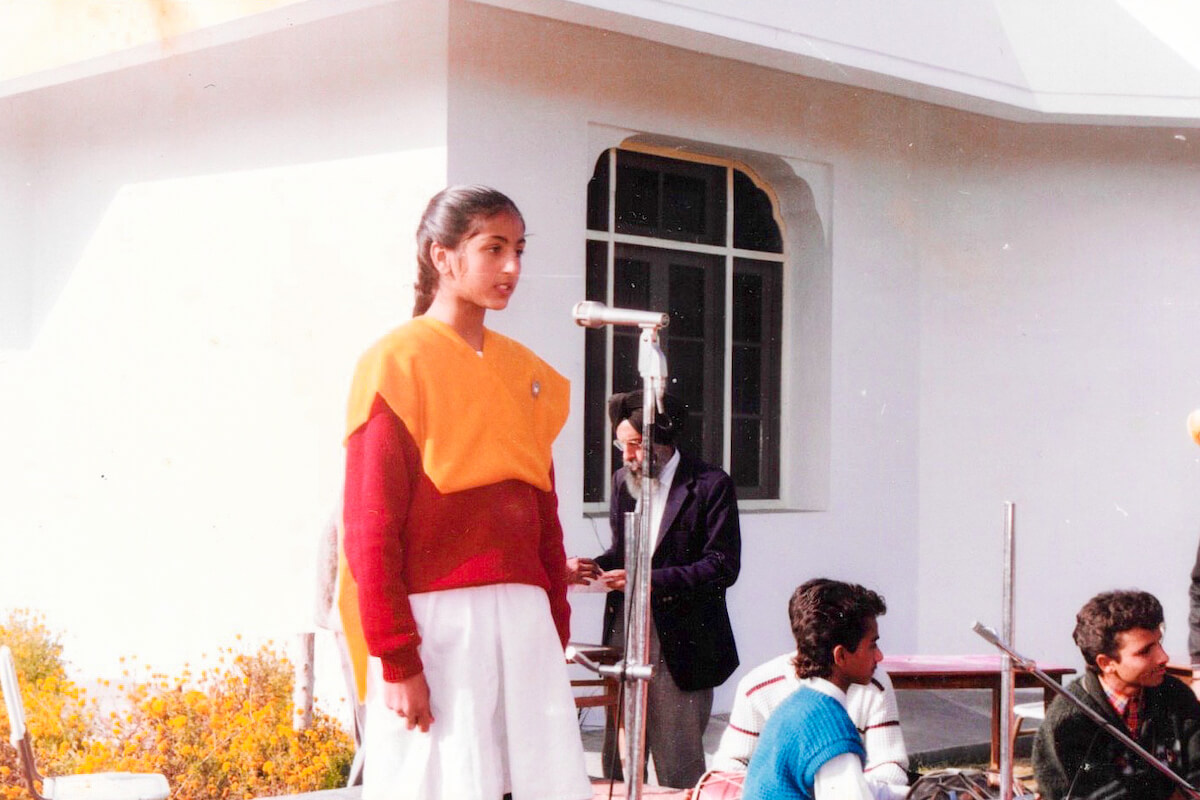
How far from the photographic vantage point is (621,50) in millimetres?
6773


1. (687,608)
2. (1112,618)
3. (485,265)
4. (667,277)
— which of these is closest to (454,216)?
(485,265)

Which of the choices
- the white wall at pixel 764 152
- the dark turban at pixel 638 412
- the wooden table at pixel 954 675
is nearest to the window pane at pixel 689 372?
the white wall at pixel 764 152

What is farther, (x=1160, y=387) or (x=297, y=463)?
(x=1160, y=387)

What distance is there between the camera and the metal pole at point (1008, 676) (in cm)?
300

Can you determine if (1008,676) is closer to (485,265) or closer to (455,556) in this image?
(455,556)

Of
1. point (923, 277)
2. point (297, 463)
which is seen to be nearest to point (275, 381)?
point (297, 463)

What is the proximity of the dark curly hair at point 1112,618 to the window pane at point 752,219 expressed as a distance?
3944 mm

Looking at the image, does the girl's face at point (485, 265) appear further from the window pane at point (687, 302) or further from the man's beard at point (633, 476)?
the window pane at point (687, 302)

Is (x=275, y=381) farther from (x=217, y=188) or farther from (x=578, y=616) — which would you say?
(x=578, y=616)

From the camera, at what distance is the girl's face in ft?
9.16

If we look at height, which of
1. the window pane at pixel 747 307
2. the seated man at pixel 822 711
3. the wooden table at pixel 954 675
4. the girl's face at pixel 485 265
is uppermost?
the window pane at pixel 747 307

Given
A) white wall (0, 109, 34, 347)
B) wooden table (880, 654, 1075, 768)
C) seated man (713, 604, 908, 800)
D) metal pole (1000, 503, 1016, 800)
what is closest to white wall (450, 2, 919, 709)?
wooden table (880, 654, 1075, 768)

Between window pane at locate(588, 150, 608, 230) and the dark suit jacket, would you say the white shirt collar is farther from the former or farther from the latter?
window pane at locate(588, 150, 608, 230)

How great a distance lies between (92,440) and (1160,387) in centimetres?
602
